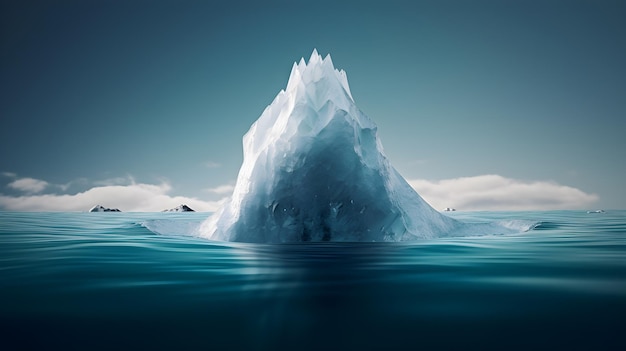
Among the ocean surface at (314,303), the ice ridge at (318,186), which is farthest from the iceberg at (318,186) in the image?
the ocean surface at (314,303)

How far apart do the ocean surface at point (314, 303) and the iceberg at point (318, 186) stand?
10.3 feet

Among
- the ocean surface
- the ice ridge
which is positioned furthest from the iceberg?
the ocean surface

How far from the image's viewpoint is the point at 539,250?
267 inches

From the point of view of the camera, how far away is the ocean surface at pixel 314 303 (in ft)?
7.68

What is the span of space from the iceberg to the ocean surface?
313 cm

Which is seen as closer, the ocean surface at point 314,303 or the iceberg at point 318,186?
the ocean surface at point 314,303

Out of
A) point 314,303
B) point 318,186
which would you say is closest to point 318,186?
point 318,186

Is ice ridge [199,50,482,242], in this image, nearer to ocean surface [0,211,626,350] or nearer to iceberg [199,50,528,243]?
iceberg [199,50,528,243]

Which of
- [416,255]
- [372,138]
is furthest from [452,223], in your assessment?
[416,255]

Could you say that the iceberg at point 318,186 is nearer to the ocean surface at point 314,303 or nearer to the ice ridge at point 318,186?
the ice ridge at point 318,186

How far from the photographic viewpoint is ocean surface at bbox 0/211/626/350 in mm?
2342

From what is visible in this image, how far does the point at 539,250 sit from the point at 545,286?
356cm

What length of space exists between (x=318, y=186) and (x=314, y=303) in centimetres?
587

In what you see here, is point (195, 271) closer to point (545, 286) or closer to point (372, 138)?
point (545, 286)
